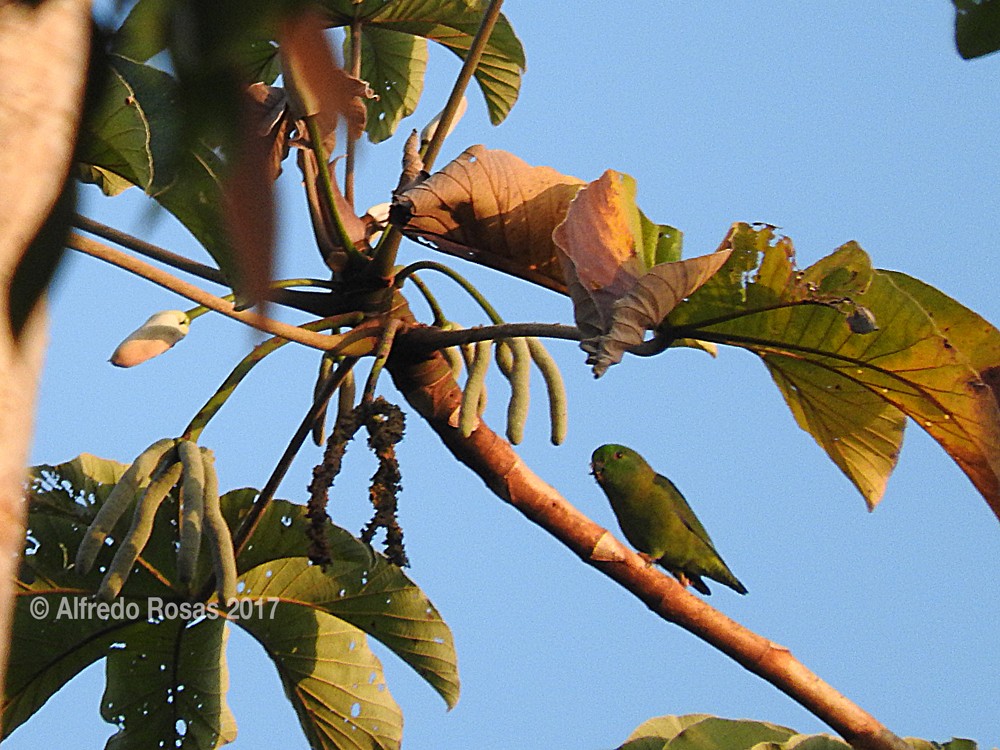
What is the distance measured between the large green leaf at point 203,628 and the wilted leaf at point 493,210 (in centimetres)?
80

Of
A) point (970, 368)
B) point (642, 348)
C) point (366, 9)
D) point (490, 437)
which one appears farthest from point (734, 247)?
point (366, 9)

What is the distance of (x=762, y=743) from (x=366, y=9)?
5.76 feet

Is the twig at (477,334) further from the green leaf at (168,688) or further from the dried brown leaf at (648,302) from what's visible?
the green leaf at (168,688)

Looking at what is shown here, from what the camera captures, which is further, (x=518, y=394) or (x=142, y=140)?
(x=518, y=394)

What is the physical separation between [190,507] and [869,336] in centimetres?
109

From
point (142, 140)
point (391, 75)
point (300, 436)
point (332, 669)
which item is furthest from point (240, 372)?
point (391, 75)

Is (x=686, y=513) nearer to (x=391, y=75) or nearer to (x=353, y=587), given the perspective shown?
(x=353, y=587)

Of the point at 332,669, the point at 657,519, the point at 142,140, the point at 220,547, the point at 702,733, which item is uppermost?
the point at 142,140

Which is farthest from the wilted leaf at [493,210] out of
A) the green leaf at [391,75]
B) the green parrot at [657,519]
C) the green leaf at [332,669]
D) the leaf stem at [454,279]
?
the green leaf at [391,75]

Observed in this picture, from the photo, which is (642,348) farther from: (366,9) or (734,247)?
(366,9)

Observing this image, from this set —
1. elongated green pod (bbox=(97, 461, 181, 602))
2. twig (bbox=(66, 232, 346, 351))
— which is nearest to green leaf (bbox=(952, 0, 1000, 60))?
twig (bbox=(66, 232, 346, 351))

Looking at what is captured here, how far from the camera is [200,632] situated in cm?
263

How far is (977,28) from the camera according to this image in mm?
985

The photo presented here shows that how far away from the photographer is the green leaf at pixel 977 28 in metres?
0.97
